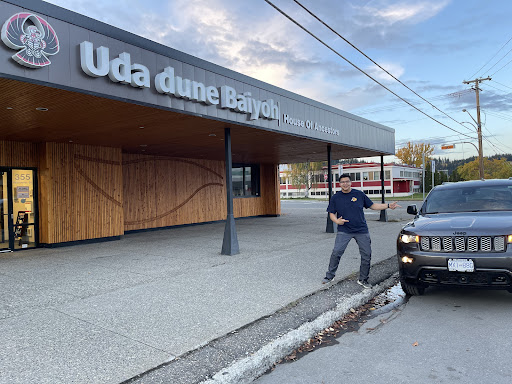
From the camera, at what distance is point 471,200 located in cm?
623

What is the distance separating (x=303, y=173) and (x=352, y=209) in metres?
62.9

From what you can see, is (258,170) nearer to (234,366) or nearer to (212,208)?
(212,208)

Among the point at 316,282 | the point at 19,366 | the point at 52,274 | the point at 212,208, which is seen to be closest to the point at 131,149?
the point at 212,208

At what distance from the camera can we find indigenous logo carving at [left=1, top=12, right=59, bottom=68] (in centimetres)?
548

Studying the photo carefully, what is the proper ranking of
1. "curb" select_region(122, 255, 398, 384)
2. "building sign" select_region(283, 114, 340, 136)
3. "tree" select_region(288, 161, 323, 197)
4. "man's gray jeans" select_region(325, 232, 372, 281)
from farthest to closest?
"tree" select_region(288, 161, 323, 197) < "building sign" select_region(283, 114, 340, 136) < "man's gray jeans" select_region(325, 232, 372, 281) < "curb" select_region(122, 255, 398, 384)

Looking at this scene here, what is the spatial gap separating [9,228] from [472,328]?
11.6 m

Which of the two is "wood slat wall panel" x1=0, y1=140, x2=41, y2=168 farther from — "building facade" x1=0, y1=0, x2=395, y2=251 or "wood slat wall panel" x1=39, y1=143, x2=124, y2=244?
"wood slat wall panel" x1=39, y1=143, x2=124, y2=244

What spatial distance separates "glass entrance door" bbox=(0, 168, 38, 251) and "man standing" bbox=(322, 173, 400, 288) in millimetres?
9450

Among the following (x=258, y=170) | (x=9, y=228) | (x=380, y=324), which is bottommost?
(x=380, y=324)

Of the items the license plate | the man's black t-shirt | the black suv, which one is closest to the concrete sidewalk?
the man's black t-shirt

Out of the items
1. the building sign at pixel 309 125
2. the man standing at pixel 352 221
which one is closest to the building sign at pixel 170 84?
the building sign at pixel 309 125

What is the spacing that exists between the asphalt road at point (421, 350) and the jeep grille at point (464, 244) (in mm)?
854

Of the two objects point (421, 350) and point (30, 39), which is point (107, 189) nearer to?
point (30, 39)

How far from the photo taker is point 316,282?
648 centimetres
